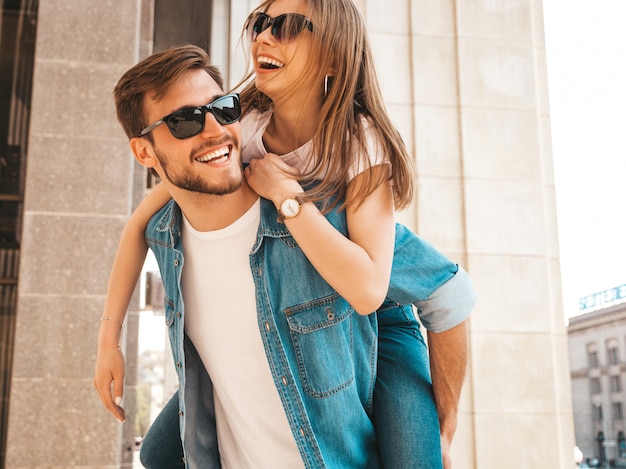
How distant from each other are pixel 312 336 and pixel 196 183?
47 cm

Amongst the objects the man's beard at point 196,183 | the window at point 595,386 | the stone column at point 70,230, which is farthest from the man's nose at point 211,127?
the window at point 595,386

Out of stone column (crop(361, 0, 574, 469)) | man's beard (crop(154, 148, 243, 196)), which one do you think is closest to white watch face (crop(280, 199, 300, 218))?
man's beard (crop(154, 148, 243, 196))

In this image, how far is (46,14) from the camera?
494 cm

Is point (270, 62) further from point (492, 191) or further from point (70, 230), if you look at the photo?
point (492, 191)

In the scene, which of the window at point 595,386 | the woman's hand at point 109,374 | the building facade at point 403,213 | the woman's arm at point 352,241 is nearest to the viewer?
the woman's arm at point 352,241

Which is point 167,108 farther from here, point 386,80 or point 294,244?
point 386,80

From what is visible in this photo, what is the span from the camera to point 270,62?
72.0 inches

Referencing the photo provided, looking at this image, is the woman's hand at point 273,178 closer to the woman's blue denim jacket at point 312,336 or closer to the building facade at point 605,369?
the woman's blue denim jacket at point 312,336

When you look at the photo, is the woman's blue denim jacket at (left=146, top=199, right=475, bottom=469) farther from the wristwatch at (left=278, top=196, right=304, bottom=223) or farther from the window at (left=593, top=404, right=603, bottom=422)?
the window at (left=593, top=404, right=603, bottom=422)

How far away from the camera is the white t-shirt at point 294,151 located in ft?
5.59

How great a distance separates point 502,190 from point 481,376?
5.68 ft

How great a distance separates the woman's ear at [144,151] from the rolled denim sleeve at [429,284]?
0.68 metres

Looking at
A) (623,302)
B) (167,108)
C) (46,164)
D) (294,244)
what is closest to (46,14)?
(46,164)

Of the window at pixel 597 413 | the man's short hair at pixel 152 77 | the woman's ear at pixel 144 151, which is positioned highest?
the man's short hair at pixel 152 77
